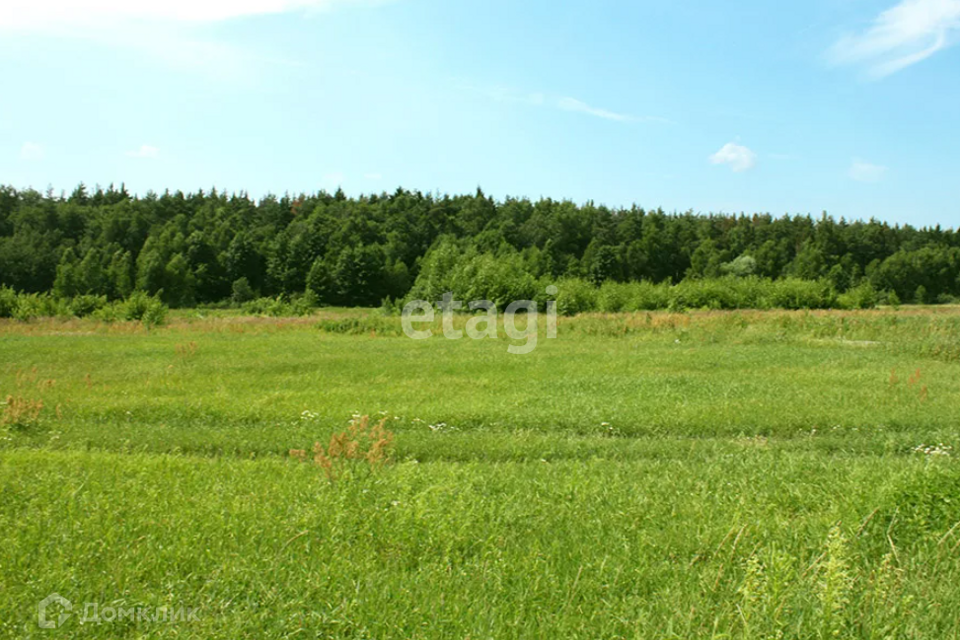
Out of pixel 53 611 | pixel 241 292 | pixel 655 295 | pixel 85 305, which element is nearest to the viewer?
pixel 53 611

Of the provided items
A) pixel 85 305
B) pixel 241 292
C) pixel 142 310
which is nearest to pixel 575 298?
pixel 142 310

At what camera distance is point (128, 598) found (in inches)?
150

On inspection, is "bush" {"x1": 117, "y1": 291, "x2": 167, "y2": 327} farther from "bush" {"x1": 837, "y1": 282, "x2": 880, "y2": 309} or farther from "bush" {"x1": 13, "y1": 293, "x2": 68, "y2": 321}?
"bush" {"x1": 837, "y1": 282, "x2": 880, "y2": 309}

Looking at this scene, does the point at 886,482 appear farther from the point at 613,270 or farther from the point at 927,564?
the point at 613,270

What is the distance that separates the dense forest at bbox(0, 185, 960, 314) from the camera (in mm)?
77375

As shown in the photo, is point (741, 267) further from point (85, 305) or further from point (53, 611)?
point (53, 611)

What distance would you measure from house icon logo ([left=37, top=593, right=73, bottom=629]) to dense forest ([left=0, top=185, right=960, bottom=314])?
57709 mm

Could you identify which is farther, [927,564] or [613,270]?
[613,270]

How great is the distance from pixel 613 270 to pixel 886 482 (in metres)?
87.2

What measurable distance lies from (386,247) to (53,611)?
92.0 m

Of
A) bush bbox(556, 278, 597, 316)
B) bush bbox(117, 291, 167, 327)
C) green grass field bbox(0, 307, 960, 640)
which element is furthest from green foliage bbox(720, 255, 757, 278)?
green grass field bbox(0, 307, 960, 640)

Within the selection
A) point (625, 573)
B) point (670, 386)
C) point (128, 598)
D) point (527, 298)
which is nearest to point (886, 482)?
point (625, 573)

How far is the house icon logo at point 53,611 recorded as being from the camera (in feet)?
11.6

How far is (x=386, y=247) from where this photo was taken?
309ft
